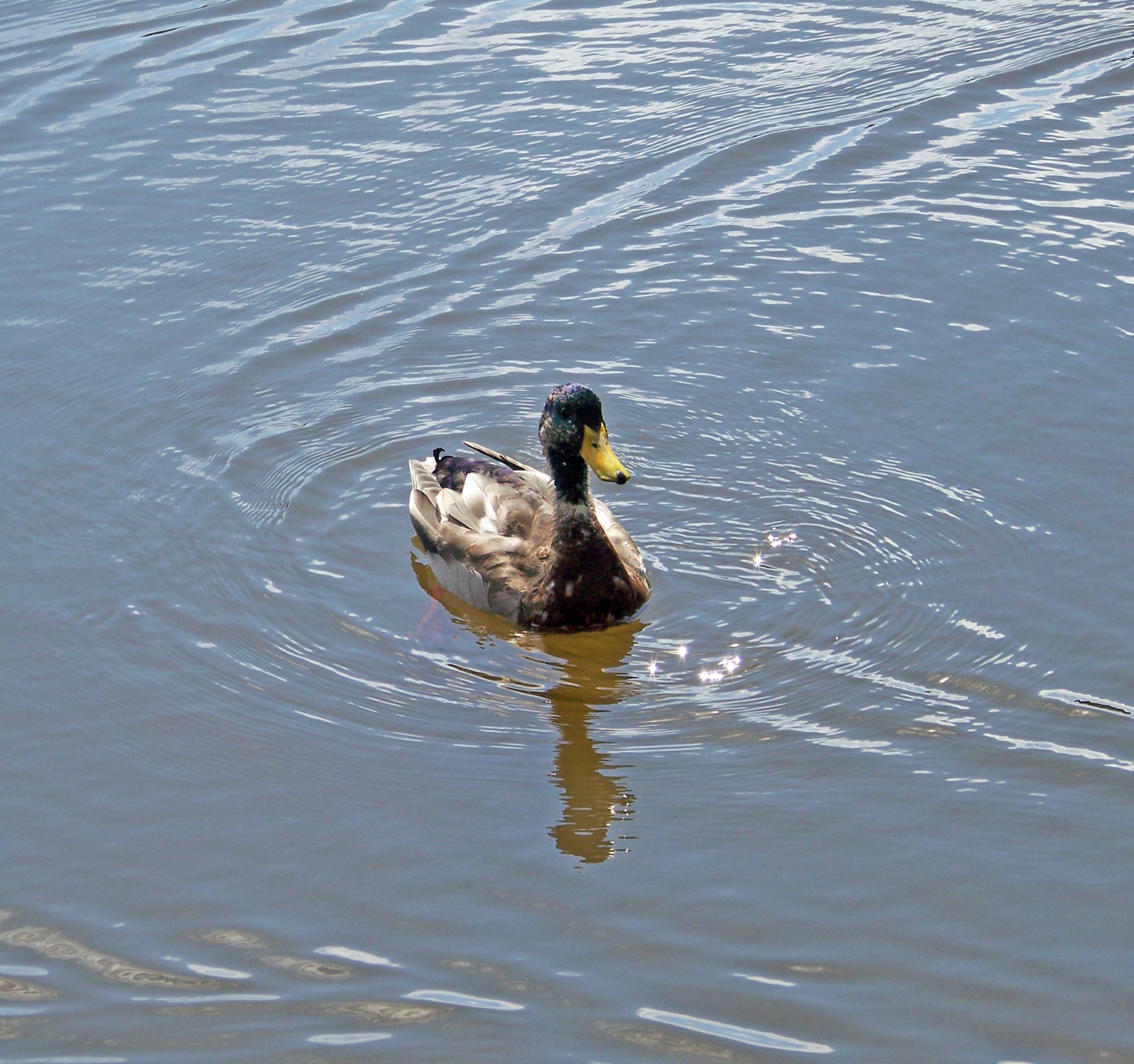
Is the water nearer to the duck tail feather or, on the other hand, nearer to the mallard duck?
the mallard duck

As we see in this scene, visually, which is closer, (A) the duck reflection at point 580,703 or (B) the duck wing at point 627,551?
(A) the duck reflection at point 580,703

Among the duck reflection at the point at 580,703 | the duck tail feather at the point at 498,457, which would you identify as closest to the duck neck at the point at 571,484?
the duck reflection at the point at 580,703

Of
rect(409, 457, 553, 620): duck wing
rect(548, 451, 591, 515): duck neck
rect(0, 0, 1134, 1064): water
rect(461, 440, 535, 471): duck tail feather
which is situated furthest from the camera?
rect(461, 440, 535, 471): duck tail feather

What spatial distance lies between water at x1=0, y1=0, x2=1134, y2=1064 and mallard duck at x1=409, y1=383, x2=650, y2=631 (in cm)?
19

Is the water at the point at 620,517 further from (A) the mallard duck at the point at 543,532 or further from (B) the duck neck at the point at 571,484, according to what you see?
(B) the duck neck at the point at 571,484

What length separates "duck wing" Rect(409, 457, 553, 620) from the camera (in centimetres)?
863

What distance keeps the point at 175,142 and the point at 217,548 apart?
608 cm

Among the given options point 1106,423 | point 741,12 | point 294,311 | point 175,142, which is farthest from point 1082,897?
point 741,12

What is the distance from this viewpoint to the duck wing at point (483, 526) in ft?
28.3

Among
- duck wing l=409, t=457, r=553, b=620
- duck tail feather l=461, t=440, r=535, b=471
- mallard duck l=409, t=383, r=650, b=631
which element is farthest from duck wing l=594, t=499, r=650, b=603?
duck tail feather l=461, t=440, r=535, b=471

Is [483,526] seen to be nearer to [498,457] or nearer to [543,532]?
[543,532]

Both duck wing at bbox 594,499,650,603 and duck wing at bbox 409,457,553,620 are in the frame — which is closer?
duck wing at bbox 594,499,650,603

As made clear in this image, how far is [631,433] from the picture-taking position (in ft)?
32.4

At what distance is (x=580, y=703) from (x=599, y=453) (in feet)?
4.38
